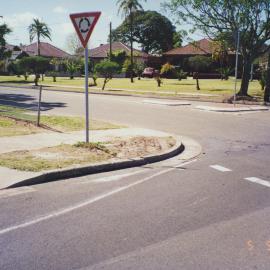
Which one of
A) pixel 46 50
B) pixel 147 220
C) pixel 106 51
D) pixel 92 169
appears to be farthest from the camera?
pixel 46 50

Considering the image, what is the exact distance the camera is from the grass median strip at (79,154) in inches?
318

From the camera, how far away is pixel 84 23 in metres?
9.41

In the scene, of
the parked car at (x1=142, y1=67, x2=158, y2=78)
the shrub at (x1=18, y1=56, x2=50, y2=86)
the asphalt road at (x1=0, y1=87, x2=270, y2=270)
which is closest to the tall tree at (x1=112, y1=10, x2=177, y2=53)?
the parked car at (x1=142, y1=67, x2=158, y2=78)

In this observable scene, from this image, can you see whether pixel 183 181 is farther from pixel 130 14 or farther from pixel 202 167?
pixel 130 14

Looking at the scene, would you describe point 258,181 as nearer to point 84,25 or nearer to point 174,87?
point 84,25

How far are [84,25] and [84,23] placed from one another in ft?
0.14

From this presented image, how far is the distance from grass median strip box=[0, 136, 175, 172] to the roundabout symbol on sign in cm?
253

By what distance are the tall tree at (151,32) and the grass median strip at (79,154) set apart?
86.8m

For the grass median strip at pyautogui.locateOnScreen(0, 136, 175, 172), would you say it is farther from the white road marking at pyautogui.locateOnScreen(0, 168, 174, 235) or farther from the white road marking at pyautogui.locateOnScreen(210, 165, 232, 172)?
the white road marking at pyautogui.locateOnScreen(210, 165, 232, 172)

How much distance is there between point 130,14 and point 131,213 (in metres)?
55.3

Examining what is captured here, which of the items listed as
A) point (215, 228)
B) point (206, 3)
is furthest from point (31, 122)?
point (206, 3)

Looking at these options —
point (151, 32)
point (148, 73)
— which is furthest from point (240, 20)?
point (151, 32)

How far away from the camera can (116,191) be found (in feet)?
22.7

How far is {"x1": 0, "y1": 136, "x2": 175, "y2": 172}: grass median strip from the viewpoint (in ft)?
26.5
